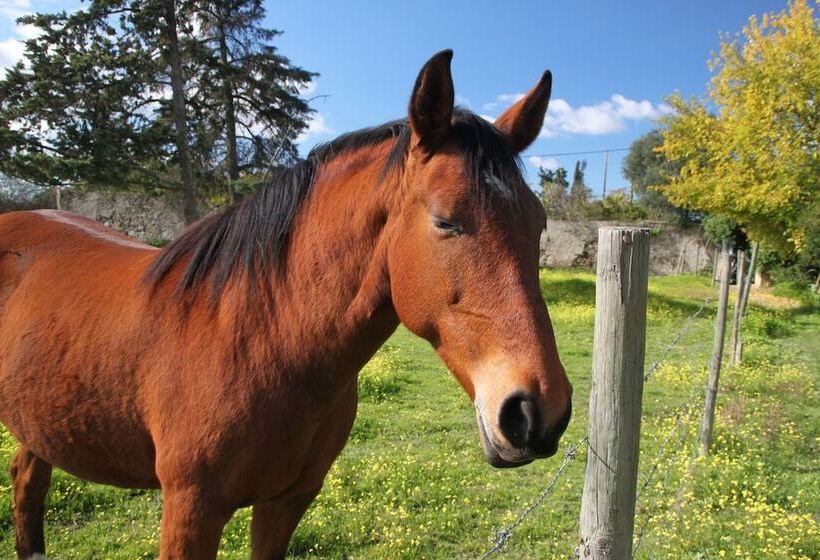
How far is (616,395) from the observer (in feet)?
5.65

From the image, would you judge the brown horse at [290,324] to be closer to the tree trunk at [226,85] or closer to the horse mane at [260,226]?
the horse mane at [260,226]

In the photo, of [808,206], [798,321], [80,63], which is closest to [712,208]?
[808,206]

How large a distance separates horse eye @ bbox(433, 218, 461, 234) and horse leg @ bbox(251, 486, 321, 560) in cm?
140

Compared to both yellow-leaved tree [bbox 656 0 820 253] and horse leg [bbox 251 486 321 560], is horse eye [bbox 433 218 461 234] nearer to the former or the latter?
horse leg [bbox 251 486 321 560]

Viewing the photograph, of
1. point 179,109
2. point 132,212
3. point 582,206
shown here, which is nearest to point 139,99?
point 179,109

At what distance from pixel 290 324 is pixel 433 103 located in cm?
86

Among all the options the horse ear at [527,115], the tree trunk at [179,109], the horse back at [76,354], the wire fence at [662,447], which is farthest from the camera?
the tree trunk at [179,109]

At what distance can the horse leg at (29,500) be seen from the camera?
2945 mm

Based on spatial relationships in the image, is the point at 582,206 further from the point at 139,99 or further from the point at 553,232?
the point at 139,99

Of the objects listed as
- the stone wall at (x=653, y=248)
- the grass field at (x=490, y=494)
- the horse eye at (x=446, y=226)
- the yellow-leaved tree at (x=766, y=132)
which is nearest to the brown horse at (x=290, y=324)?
the horse eye at (x=446, y=226)

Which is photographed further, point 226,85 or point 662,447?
point 226,85

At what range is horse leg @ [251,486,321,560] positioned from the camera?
2.20 m

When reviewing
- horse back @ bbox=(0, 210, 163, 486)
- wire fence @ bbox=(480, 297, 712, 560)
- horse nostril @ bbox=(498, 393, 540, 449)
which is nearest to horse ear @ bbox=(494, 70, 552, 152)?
horse nostril @ bbox=(498, 393, 540, 449)

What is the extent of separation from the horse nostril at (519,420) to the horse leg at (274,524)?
1.29 meters
